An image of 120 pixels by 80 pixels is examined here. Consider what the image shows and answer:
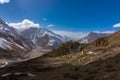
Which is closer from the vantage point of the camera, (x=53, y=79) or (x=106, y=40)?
(x=53, y=79)

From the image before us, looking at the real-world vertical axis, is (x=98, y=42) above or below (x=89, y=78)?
above

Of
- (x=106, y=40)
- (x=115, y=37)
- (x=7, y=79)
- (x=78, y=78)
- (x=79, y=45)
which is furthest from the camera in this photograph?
(x=79, y=45)

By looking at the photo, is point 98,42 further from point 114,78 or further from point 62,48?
point 114,78

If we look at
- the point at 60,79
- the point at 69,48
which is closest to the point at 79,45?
the point at 69,48

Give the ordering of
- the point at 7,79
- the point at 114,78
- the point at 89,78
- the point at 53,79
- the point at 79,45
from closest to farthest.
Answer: the point at 114,78 < the point at 89,78 < the point at 53,79 < the point at 7,79 < the point at 79,45

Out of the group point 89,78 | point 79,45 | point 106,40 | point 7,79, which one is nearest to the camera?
point 89,78

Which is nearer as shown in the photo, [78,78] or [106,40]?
[78,78]

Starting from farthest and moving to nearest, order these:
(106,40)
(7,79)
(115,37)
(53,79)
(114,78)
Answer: (106,40) < (115,37) < (7,79) < (53,79) < (114,78)

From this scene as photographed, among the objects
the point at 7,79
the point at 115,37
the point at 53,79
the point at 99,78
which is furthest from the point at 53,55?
the point at 99,78

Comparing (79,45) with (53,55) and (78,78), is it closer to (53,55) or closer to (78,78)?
(53,55)
